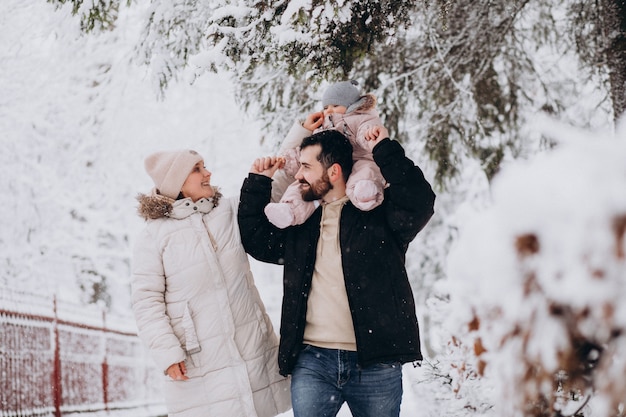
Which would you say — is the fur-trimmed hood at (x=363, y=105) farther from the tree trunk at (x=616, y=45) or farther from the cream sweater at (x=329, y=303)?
the tree trunk at (x=616, y=45)

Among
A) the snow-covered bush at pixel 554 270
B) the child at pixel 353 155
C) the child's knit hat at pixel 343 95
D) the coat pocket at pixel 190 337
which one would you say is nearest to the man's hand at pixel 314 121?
the child at pixel 353 155

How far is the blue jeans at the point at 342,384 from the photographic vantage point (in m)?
2.91

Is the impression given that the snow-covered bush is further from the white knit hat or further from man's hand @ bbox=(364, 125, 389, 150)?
the white knit hat

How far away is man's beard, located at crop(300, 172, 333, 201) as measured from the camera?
312 centimetres

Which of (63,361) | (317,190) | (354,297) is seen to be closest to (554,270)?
(354,297)

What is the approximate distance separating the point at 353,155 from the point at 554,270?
2.21 metres

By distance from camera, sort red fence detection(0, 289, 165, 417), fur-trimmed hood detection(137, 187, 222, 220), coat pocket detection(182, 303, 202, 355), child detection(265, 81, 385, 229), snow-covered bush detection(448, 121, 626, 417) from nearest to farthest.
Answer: snow-covered bush detection(448, 121, 626, 417) → child detection(265, 81, 385, 229) → coat pocket detection(182, 303, 202, 355) → fur-trimmed hood detection(137, 187, 222, 220) → red fence detection(0, 289, 165, 417)

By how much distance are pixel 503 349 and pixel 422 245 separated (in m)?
14.8

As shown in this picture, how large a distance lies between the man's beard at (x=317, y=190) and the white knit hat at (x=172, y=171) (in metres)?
0.65

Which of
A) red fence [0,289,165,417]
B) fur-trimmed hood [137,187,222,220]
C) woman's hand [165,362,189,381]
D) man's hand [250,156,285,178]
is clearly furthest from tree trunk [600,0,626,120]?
red fence [0,289,165,417]

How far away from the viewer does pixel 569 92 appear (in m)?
7.88

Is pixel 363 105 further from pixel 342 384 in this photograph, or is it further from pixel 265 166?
pixel 342 384

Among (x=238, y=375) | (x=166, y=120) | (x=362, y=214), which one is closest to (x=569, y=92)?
(x=362, y=214)

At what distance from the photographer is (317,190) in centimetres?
312
